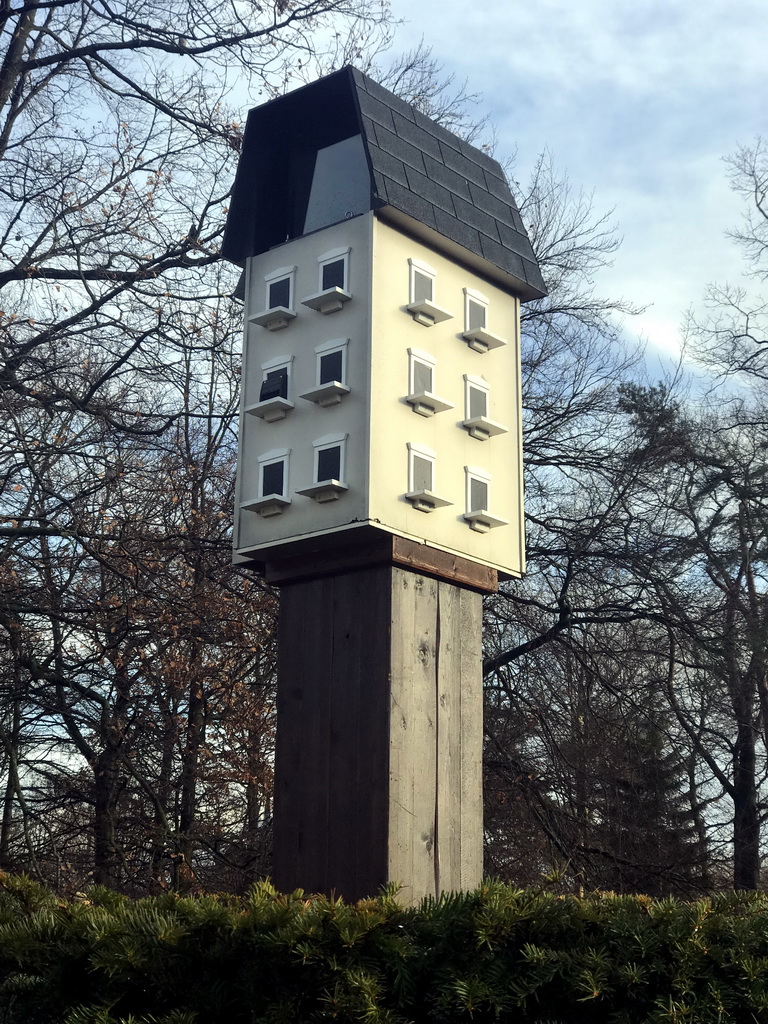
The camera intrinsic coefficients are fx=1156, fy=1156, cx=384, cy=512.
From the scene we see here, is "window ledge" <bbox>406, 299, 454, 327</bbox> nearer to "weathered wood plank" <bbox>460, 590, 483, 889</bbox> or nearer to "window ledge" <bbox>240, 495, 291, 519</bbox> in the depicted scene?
"window ledge" <bbox>240, 495, 291, 519</bbox>

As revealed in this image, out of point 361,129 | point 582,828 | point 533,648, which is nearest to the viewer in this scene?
point 361,129

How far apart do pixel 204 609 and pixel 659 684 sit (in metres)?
3.55

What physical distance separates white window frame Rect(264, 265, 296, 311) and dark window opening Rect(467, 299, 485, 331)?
2.59 feet

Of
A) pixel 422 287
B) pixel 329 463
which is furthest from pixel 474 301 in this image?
pixel 329 463

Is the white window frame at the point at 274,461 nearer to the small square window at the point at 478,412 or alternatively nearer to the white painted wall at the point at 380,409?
the white painted wall at the point at 380,409

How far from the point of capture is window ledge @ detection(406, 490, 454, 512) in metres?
4.54

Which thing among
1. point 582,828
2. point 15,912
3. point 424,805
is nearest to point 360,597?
point 424,805

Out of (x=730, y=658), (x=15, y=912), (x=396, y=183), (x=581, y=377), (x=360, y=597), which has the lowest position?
(x=15, y=912)

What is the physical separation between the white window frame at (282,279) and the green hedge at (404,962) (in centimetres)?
278

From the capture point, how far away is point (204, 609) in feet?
29.9

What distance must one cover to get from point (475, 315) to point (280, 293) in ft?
2.88

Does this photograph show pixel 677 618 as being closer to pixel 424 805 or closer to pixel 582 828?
pixel 582 828

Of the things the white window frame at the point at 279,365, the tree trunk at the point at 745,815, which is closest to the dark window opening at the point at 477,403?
the white window frame at the point at 279,365

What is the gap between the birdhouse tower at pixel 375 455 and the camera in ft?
13.7
